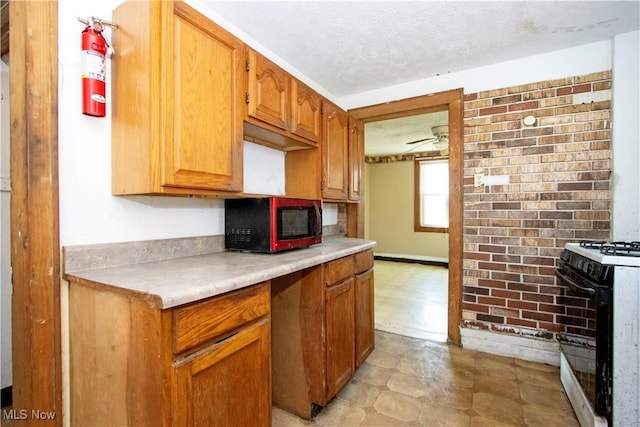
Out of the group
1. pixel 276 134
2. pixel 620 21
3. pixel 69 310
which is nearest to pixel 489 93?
pixel 620 21

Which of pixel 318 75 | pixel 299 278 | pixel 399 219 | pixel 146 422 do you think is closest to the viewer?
pixel 146 422

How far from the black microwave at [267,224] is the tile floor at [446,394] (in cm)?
97

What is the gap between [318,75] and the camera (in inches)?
98.2

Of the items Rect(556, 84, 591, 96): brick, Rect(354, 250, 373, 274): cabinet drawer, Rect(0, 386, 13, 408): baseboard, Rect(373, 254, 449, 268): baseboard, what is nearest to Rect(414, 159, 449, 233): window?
Rect(373, 254, 449, 268): baseboard

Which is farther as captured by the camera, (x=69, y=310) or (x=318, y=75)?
(x=318, y=75)

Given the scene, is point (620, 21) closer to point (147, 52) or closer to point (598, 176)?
point (598, 176)

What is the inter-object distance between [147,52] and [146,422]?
1.30 meters

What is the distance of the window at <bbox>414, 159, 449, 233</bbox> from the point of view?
558 cm

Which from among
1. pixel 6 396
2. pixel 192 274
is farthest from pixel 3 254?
pixel 192 274

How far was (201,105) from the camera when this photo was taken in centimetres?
126

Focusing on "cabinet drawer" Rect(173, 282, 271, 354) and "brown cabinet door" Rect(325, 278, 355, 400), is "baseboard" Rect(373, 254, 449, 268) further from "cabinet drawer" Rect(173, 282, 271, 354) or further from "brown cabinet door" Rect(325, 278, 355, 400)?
"cabinet drawer" Rect(173, 282, 271, 354)

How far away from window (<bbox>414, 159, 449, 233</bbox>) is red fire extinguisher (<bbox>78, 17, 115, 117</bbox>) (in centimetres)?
542

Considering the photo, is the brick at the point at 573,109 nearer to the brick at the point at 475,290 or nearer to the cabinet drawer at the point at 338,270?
the brick at the point at 475,290

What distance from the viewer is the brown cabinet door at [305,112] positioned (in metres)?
1.84
